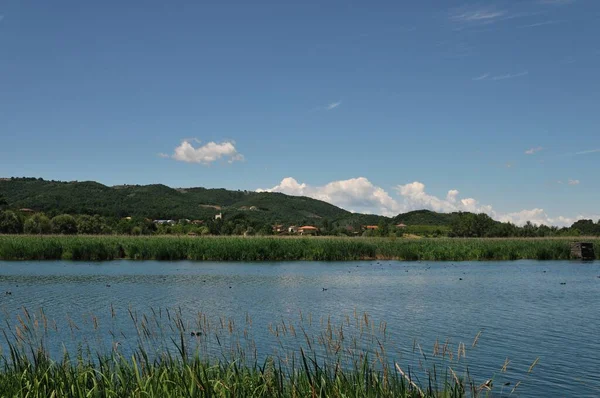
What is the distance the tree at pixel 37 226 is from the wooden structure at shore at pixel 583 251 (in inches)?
2657

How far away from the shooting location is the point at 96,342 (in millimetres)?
15703

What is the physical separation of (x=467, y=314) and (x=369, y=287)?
10.2 m

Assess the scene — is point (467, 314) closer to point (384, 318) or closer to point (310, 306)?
point (384, 318)

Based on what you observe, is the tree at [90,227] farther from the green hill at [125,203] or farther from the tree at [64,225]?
the green hill at [125,203]

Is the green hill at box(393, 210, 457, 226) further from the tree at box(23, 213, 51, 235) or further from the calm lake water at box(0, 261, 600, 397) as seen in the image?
the calm lake water at box(0, 261, 600, 397)

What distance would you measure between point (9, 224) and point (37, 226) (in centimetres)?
451

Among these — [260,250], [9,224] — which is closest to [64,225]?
[9,224]

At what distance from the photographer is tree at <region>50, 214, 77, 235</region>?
88000 millimetres

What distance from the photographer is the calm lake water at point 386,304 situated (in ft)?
48.5

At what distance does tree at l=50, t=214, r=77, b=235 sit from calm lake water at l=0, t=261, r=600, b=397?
43.2 metres

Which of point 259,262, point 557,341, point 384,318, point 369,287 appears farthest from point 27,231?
point 557,341

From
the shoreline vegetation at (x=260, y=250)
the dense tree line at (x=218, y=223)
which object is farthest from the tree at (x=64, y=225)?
the shoreline vegetation at (x=260, y=250)

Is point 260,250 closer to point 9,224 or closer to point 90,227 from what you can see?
point 90,227

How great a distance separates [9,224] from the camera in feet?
283
